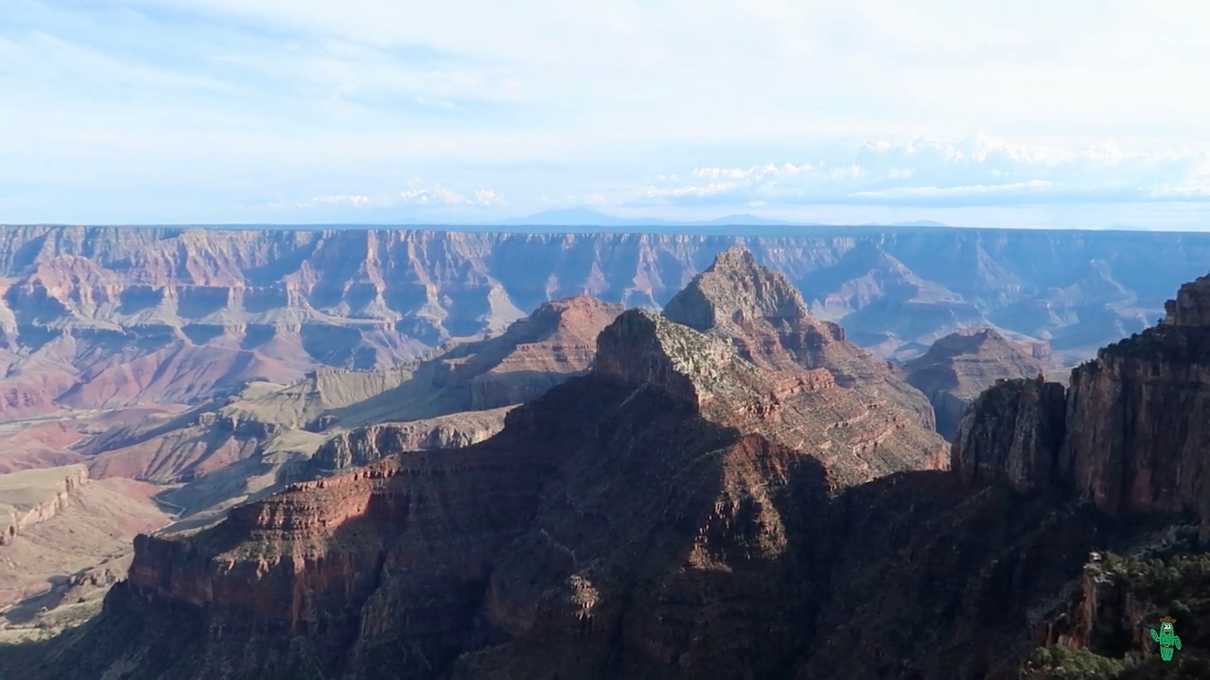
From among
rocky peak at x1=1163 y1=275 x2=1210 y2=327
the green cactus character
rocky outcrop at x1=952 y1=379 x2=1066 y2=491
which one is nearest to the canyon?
rocky outcrop at x1=952 y1=379 x2=1066 y2=491

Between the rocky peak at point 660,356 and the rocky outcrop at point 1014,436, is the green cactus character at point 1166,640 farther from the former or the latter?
the rocky peak at point 660,356

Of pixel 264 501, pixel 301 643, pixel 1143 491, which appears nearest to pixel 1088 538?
pixel 1143 491

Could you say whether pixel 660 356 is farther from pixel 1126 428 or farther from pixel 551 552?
pixel 1126 428

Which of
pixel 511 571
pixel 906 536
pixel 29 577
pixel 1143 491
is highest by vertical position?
pixel 1143 491

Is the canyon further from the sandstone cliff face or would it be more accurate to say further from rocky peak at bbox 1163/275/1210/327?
rocky peak at bbox 1163/275/1210/327

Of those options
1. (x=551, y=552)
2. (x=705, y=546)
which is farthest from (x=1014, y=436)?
(x=551, y=552)

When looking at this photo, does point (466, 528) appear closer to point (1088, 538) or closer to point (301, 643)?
point (301, 643)

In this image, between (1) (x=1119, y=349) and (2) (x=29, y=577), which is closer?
(1) (x=1119, y=349)
